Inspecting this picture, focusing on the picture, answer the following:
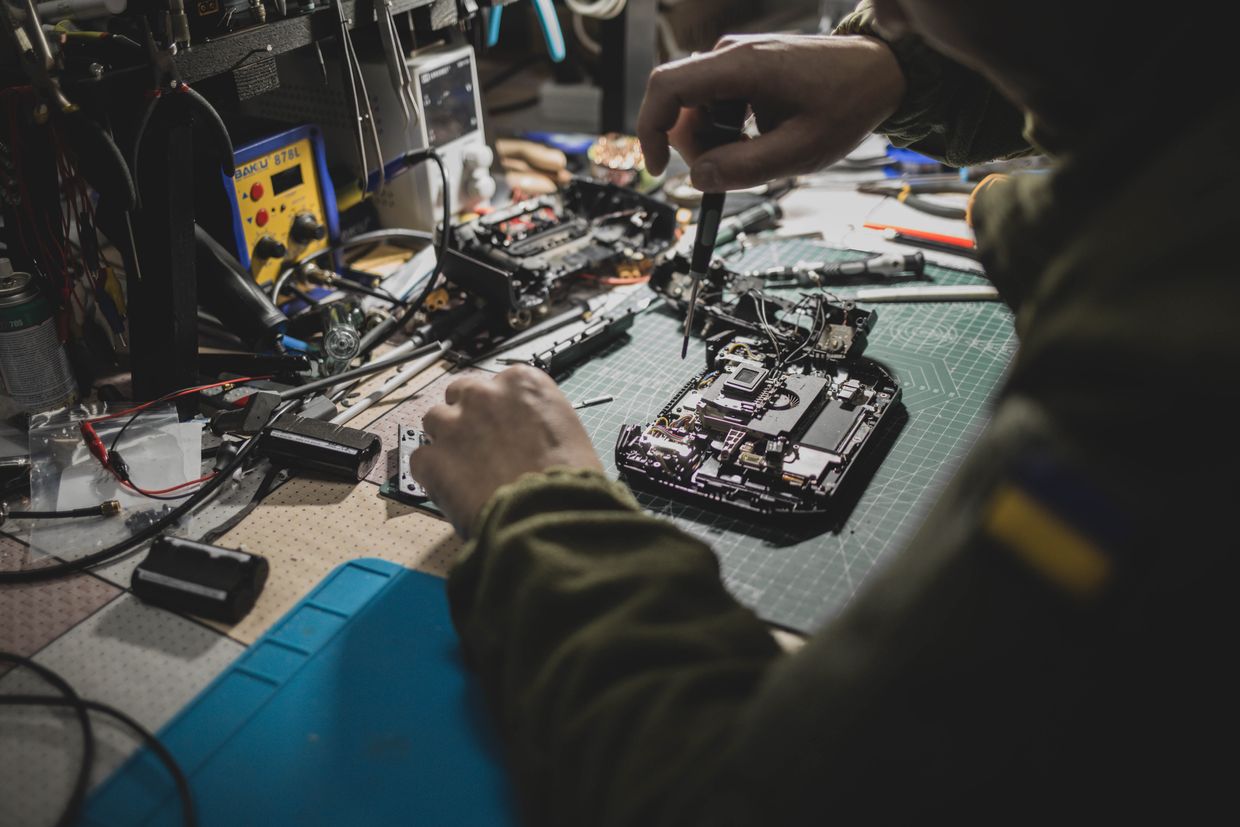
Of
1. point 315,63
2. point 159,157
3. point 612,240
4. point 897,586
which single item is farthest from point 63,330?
point 897,586

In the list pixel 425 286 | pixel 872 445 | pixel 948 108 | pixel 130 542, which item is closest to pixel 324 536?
pixel 130 542

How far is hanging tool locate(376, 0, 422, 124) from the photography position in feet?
5.89

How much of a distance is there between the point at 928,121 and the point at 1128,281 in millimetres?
1065

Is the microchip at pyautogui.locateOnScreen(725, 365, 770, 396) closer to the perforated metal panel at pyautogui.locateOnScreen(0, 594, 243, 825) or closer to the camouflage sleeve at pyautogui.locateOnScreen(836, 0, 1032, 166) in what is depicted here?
the camouflage sleeve at pyautogui.locateOnScreen(836, 0, 1032, 166)

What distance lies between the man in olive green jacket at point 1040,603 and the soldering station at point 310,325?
17.3 inches

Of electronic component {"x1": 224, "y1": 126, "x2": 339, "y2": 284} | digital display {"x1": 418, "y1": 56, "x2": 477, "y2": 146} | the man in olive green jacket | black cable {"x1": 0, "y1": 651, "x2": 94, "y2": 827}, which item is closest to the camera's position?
the man in olive green jacket

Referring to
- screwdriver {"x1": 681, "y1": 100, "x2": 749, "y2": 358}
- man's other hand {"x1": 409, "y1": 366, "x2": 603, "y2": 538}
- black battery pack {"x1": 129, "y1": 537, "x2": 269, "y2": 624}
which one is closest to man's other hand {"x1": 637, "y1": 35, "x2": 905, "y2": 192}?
screwdriver {"x1": 681, "y1": 100, "x2": 749, "y2": 358}

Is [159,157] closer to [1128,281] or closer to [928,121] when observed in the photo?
[928,121]

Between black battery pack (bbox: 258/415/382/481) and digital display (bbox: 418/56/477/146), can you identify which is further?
digital display (bbox: 418/56/477/146)

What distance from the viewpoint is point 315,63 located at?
6.66 ft

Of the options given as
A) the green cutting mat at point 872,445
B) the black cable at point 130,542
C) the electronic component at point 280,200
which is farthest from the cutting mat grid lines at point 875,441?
the electronic component at point 280,200

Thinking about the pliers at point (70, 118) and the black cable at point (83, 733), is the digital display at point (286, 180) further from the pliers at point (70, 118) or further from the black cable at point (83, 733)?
the black cable at point (83, 733)

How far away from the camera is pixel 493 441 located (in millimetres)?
1054

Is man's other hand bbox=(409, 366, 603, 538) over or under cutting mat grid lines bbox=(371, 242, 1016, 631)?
over
